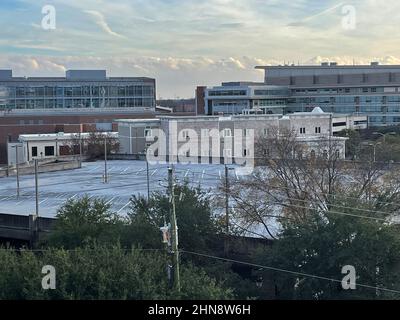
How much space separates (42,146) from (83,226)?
33.8 meters

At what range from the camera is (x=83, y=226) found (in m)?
13.6

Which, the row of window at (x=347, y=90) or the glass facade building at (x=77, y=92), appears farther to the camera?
the glass facade building at (x=77, y=92)

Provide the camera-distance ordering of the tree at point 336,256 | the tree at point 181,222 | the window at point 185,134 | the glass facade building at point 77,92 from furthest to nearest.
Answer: the glass facade building at point 77,92
the window at point 185,134
the tree at point 181,222
the tree at point 336,256

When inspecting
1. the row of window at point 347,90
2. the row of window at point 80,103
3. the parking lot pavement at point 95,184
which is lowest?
the parking lot pavement at point 95,184

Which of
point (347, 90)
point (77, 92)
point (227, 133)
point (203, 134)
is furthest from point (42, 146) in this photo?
point (347, 90)

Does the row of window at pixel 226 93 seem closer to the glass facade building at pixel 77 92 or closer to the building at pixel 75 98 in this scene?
the building at pixel 75 98

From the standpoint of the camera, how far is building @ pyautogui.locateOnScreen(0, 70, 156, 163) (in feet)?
208

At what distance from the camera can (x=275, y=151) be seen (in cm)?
2028

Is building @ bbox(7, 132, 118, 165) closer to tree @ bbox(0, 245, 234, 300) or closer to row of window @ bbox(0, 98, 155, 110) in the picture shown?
row of window @ bbox(0, 98, 155, 110)

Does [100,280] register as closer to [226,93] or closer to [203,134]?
[203,134]

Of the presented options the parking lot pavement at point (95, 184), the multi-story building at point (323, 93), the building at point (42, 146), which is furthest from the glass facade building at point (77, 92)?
the parking lot pavement at point (95, 184)

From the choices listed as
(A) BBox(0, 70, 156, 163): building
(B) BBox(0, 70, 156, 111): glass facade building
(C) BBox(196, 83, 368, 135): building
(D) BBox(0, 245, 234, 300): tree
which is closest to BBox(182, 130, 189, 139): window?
(A) BBox(0, 70, 156, 163): building

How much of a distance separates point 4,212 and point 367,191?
12365 mm

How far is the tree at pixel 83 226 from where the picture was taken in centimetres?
1312
